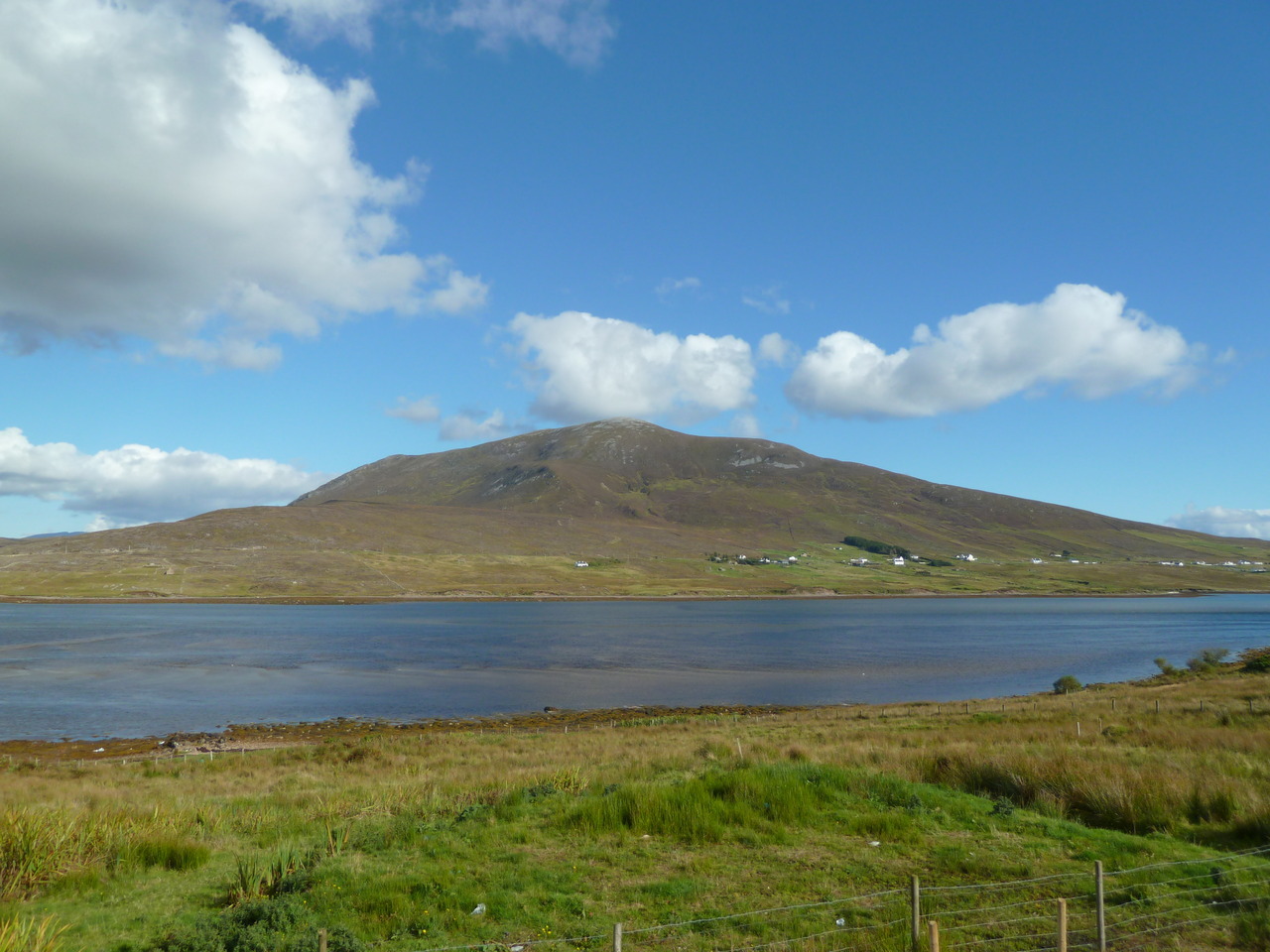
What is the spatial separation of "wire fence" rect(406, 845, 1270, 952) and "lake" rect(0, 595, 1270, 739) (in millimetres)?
39090

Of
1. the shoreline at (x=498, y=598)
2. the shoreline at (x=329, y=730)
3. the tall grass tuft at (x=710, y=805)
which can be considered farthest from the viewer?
the shoreline at (x=498, y=598)

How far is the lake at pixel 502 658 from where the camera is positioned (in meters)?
49.2

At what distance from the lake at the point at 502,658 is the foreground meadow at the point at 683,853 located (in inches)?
1159

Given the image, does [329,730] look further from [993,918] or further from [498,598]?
[498,598]

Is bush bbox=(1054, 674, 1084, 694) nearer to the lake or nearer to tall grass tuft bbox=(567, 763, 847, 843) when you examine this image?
the lake

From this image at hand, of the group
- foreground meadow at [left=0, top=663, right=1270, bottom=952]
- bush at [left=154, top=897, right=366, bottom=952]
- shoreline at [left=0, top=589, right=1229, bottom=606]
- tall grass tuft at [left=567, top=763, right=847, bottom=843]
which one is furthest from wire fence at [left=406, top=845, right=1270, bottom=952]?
shoreline at [left=0, top=589, right=1229, bottom=606]

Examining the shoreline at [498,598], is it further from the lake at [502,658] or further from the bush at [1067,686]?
the bush at [1067,686]

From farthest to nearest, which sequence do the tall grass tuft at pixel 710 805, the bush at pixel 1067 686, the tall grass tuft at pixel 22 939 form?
the bush at pixel 1067 686
the tall grass tuft at pixel 710 805
the tall grass tuft at pixel 22 939

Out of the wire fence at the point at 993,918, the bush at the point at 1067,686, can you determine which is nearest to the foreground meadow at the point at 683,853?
the wire fence at the point at 993,918

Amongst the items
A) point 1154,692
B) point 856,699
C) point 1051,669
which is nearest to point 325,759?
point 856,699

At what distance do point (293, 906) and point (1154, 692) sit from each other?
43175mm

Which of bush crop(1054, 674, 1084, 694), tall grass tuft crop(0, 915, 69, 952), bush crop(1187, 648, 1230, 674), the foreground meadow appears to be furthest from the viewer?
bush crop(1187, 648, 1230, 674)

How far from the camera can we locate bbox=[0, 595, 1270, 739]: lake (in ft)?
161

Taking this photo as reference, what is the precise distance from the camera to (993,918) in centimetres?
949
